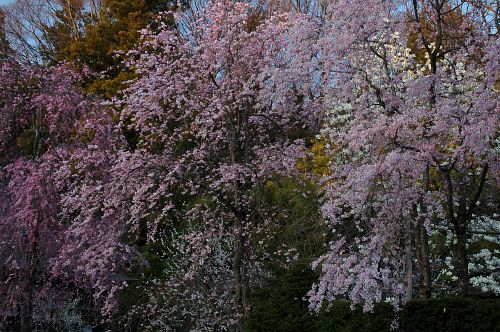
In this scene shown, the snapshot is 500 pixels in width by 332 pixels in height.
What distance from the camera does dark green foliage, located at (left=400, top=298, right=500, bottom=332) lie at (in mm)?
5270

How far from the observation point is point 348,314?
6.93m

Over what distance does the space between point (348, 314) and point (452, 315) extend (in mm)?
1659

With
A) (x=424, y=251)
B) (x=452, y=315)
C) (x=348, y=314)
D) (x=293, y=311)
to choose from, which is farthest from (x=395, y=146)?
(x=293, y=311)

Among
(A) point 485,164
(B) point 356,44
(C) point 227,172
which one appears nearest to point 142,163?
(C) point 227,172

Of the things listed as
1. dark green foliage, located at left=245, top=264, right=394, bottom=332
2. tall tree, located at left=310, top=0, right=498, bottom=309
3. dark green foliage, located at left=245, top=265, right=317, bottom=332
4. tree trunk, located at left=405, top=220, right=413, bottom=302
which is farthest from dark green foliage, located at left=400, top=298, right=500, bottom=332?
dark green foliage, located at left=245, top=265, right=317, bottom=332

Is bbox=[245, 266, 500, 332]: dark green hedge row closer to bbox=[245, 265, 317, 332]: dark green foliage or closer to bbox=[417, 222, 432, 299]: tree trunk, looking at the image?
bbox=[245, 265, 317, 332]: dark green foliage

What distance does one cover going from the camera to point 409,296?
7.34 m

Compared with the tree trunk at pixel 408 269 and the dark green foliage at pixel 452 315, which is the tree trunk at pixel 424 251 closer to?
the tree trunk at pixel 408 269

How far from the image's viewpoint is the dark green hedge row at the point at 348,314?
5.38m

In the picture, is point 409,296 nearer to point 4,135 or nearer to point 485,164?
point 485,164

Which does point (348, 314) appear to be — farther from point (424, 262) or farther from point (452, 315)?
point (452, 315)

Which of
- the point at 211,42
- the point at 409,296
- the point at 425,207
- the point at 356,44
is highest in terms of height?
the point at 211,42

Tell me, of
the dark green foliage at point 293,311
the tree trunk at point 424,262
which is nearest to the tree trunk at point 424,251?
the tree trunk at point 424,262

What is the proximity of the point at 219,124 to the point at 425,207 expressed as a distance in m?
3.69
